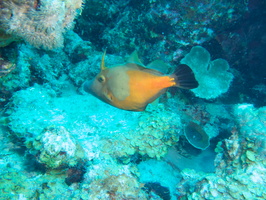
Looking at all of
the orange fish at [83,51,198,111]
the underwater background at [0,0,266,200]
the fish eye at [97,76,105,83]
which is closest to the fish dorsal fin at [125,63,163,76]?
the orange fish at [83,51,198,111]

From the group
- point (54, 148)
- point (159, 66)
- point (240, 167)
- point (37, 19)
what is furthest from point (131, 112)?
point (37, 19)

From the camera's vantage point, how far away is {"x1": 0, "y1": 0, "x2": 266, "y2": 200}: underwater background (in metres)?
2.39

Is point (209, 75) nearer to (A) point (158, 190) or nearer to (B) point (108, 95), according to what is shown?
(A) point (158, 190)

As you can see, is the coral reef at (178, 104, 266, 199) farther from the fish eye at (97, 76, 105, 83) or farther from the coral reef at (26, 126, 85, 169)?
the fish eye at (97, 76, 105, 83)

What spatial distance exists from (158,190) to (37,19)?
11.6 ft

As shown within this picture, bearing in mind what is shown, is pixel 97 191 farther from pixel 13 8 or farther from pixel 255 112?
pixel 255 112

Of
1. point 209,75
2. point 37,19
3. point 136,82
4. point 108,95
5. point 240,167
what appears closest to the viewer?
point 37,19

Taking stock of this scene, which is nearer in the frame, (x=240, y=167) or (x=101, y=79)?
(x=101, y=79)

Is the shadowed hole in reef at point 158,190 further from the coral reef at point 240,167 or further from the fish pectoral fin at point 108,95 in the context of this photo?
the fish pectoral fin at point 108,95

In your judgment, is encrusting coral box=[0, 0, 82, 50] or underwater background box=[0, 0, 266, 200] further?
underwater background box=[0, 0, 266, 200]

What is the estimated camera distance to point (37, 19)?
83.0 inches

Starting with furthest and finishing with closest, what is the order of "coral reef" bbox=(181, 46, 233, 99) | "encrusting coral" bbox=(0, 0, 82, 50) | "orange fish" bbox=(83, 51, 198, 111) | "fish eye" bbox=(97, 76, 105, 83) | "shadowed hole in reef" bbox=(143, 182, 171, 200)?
"coral reef" bbox=(181, 46, 233, 99)
"shadowed hole in reef" bbox=(143, 182, 171, 200)
"fish eye" bbox=(97, 76, 105, 83)
"orange fish" bbox=(83, 51, 198, 111)
"encrusting coral" bbox=(0, 0, 82, 50)

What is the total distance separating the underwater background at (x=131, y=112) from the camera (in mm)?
2387

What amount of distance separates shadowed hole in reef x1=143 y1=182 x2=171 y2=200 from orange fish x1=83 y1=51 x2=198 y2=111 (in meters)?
1.85
